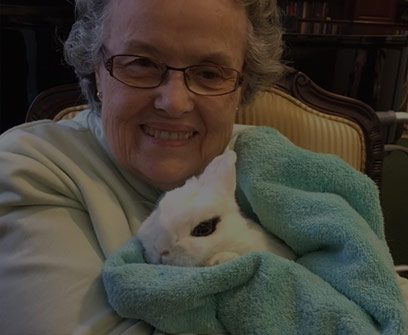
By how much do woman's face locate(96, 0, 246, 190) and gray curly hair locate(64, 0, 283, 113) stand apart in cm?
4

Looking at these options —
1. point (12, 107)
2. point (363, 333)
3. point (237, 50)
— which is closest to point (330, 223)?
point (363, 333)

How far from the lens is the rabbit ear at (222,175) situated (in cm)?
78

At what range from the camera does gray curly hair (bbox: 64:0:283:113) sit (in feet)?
3.13

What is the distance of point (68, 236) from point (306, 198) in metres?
0.43

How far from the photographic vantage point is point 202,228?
70cm

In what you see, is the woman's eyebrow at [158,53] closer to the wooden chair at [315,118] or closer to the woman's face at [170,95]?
the woman's face at [170,95]

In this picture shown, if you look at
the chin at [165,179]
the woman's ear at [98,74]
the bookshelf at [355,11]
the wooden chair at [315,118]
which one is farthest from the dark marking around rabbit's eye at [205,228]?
the bookshelf at [355,11]

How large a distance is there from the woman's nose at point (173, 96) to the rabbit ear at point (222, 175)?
137 mm

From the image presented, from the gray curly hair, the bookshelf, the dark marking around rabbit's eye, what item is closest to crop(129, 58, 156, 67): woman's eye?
the gray curly hair

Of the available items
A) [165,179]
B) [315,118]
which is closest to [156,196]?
[165,179]

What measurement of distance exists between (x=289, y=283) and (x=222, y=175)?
22 cm

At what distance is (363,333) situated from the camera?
1.96 ft

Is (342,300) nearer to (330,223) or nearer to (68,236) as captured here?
(330,223)

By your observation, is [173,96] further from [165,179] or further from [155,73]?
[165,179]
